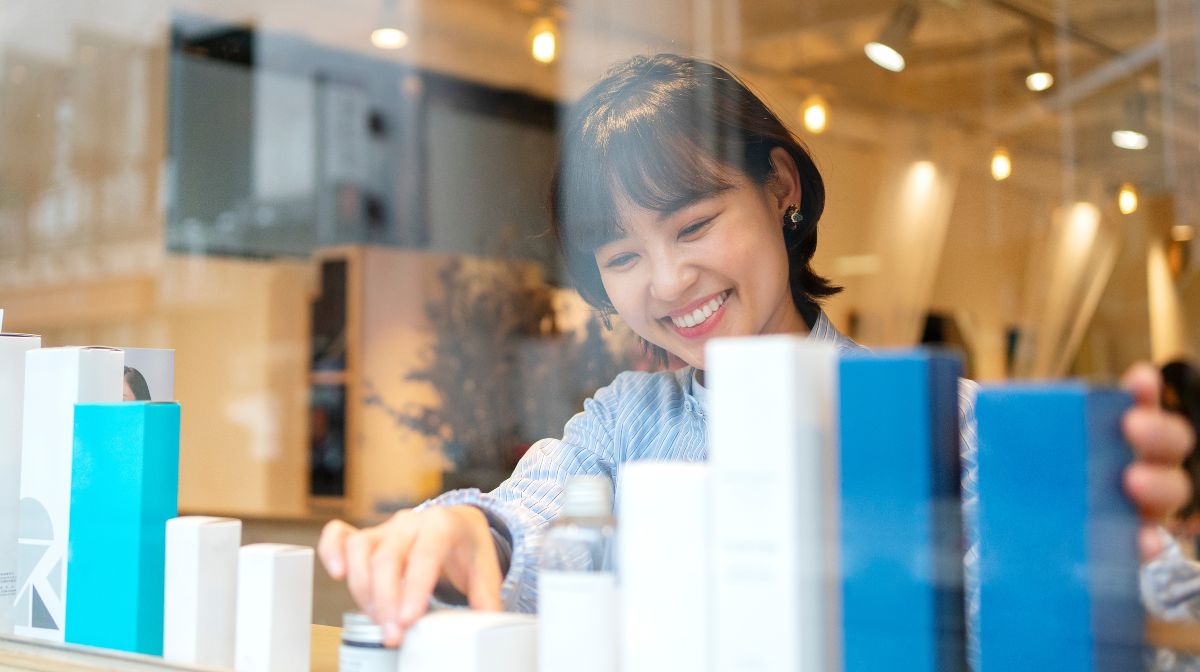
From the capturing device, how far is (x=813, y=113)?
184 centimetres

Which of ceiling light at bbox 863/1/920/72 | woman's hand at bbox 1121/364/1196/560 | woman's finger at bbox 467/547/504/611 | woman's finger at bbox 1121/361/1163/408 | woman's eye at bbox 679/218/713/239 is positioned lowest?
woman's finger at bbox 467/547/504/611

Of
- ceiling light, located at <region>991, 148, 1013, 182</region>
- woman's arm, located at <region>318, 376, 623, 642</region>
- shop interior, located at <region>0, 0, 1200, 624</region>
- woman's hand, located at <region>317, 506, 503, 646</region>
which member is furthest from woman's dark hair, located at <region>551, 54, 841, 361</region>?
ceiling light, located at <region>991, 148, 1013, 182</region>

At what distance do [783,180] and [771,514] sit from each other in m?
0.63

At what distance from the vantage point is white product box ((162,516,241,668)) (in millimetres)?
747

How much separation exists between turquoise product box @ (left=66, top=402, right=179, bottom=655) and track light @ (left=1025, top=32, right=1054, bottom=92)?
2.47m

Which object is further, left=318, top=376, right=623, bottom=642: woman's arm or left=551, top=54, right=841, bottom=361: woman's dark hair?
left=551, top=54, right=841, bottom=361: woman's dark hair

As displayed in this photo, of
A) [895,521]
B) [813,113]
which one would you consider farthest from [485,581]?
[813,113]

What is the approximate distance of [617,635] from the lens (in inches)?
22.8

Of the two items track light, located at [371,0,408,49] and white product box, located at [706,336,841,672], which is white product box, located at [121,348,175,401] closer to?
white product box, located at [706,336,841,672]

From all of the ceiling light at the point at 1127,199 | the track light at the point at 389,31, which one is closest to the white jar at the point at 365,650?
the ceiling light at the point at 1127,199

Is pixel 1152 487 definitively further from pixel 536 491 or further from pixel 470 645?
pixel 536 491

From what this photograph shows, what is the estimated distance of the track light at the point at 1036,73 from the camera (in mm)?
2764

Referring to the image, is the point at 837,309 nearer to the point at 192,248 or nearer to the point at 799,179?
the point at 799,179

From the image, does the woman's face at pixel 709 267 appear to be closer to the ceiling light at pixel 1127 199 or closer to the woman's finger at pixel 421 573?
the woman's finger at pixel 421 573
